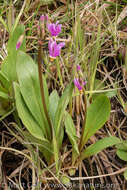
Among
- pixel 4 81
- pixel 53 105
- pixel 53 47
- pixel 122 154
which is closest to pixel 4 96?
pixel 4 81

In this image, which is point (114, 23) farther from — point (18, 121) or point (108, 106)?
point (18, 121)

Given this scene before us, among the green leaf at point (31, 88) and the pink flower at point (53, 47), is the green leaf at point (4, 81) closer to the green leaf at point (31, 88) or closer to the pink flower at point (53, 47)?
the green leaf at point (31, 88)

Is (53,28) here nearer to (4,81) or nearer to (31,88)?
(31,88)

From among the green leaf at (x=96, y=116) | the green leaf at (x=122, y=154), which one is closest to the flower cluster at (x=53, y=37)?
the green leaf at (x=96, y=116)

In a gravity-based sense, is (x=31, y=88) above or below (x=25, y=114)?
above

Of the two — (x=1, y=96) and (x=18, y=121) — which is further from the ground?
(x=1, y=96)

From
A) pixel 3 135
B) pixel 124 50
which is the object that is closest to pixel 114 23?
pixel 124 50

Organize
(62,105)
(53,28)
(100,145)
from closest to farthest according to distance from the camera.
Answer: (53,28)
(62,105)
(100,145)
